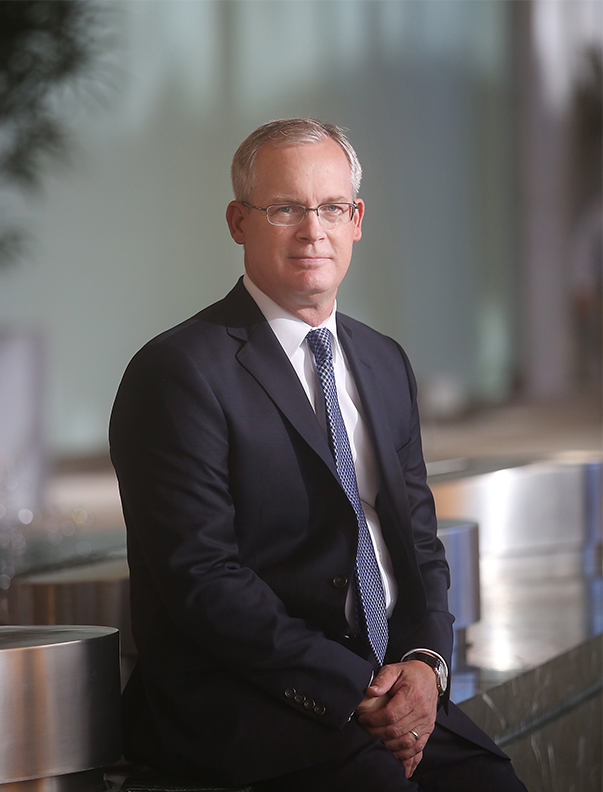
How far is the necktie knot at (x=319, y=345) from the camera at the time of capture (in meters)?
1.72

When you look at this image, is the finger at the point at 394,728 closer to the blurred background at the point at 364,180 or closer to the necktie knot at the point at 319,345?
the necktie knot at the point at 319,345

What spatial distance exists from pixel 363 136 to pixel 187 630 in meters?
5.56

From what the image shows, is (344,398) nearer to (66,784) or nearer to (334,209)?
(334,209)

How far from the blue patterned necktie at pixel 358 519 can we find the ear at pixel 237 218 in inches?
7.6

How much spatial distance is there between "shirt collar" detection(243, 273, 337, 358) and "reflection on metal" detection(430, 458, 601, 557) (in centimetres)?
208

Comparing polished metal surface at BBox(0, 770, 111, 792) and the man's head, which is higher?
the man's head

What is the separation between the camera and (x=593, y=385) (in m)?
9.74

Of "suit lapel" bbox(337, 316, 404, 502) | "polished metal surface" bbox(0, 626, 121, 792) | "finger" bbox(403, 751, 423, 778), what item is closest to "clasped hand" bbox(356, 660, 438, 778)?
"finger" bbox(403, 751, 423, 778)

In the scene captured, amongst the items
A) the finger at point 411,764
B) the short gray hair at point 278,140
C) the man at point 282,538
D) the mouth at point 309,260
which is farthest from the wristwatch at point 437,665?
the short gray hair at point 278,140

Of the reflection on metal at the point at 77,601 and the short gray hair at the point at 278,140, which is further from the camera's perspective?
the reflection on metal at the point at 77,601

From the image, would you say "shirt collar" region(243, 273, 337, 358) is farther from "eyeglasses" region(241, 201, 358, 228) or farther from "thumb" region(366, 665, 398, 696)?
"thumb" region(366, 665, 398, 696)

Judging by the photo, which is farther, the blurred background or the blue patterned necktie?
the blurred background

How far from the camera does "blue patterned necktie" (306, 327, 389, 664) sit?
168 cm

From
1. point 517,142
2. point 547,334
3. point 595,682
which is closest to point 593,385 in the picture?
point 547,334
